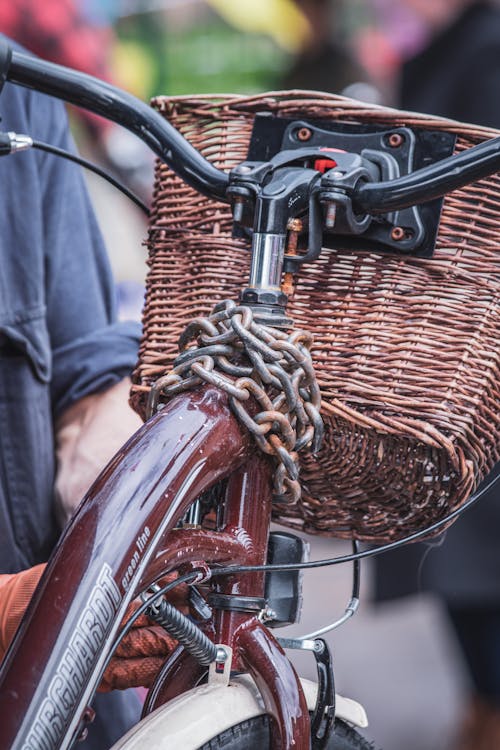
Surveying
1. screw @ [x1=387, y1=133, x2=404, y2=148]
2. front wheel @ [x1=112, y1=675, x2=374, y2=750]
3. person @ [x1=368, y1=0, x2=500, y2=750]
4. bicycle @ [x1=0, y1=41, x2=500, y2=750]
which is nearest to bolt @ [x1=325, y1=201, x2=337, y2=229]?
bicycle @ [x1=0, y1=41, x2=500, y2=750]

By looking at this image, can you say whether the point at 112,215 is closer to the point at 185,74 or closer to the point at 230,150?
the point at 185,74

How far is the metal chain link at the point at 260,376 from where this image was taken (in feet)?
2.62

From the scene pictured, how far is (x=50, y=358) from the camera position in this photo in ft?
4.19

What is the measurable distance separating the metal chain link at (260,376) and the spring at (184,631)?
14 centimetres

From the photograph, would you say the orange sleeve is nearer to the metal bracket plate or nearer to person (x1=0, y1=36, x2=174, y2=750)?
person (x1=0, y1=36, x2=174, y2=750)

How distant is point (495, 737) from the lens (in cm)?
230

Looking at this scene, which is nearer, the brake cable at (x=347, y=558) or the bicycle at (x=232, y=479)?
the bicycle at (x=232, y=479)

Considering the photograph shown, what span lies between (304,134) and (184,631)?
44cm

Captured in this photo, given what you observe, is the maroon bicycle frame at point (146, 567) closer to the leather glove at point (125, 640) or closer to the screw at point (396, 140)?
the leather glove at point (125, 640)

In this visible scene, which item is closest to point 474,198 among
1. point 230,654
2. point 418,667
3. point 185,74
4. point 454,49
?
point 230,654

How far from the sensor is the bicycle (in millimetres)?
710

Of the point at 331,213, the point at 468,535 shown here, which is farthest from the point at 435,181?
the point at 468,535

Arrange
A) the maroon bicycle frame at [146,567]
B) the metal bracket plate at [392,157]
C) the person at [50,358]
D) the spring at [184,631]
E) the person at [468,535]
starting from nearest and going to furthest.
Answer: the maroon bicycle frame at [146,567], the spring at [184,631], the metal bracket plate at [392,157], the person at [50,358], the person at [468,535]

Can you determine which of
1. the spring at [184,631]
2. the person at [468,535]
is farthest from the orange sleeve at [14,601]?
the person at [468,535]
